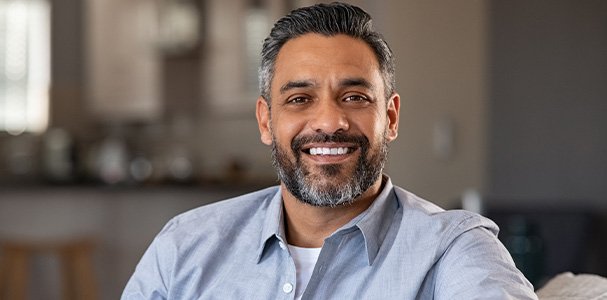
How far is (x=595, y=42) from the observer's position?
13.4 ft

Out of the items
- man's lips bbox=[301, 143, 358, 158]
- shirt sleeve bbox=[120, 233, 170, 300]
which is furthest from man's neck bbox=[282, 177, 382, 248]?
shirt sleeve bbox=[120, 233, 170, 300]

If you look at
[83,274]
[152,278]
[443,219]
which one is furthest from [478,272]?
[83,274]

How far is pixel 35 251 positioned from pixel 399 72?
207cm

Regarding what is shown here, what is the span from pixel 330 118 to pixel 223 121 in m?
5.89

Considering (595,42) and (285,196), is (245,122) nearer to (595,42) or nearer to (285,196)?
(595,42)

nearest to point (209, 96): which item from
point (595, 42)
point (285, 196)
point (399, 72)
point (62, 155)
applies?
point (62, 155)

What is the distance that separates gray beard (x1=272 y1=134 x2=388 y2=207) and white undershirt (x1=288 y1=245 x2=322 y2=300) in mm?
99

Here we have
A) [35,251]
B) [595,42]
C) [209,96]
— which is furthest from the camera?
[209,96]

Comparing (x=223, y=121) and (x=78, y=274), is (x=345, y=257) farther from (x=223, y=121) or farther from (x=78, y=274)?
(x=223, y=121)

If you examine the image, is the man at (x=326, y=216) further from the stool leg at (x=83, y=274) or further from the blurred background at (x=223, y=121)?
the stool leg at (x=83, y=274)

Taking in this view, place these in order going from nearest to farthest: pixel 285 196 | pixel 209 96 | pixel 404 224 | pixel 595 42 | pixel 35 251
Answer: pixel 404 224, pixel 285 196, pixel 595 42, pixel 35 251, pixel 209 96

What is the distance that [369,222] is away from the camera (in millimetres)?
1688

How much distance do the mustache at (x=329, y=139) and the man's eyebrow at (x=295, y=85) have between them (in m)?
0.08

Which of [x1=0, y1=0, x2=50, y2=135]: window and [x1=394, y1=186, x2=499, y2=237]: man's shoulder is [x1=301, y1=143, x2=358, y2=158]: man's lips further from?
[x1=0, y1=0, x2=50, y2=135]: window
